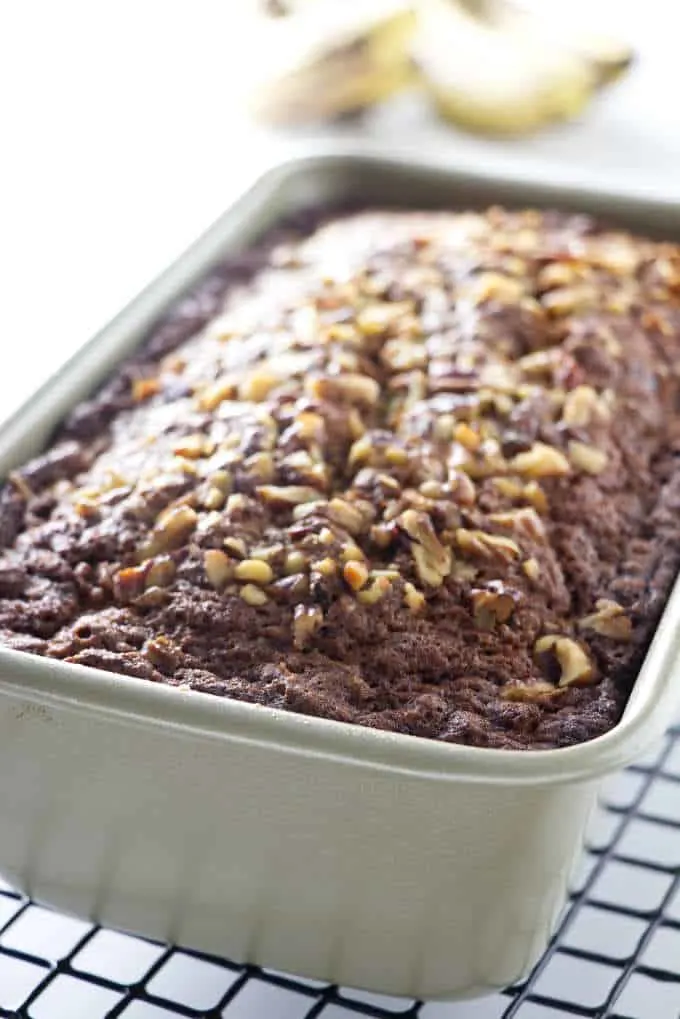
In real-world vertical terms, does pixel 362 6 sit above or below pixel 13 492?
above

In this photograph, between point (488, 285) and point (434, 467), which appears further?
point (488, 285)

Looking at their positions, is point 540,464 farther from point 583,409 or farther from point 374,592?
point 374,592

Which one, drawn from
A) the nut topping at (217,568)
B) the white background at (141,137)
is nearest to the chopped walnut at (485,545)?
the nut topping at (217,568)

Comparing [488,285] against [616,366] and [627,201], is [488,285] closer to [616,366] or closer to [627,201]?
[616,366]

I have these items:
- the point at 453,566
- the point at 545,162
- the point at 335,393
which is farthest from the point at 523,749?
the point at 545,162

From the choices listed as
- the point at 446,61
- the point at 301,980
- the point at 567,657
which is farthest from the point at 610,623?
the point at 446,61

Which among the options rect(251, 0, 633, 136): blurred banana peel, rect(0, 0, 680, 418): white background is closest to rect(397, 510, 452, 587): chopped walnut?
rect(0, 0, 680, 418): white background

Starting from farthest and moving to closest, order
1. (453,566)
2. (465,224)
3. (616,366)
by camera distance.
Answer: (465,224) → (616,366) → (453,566)
